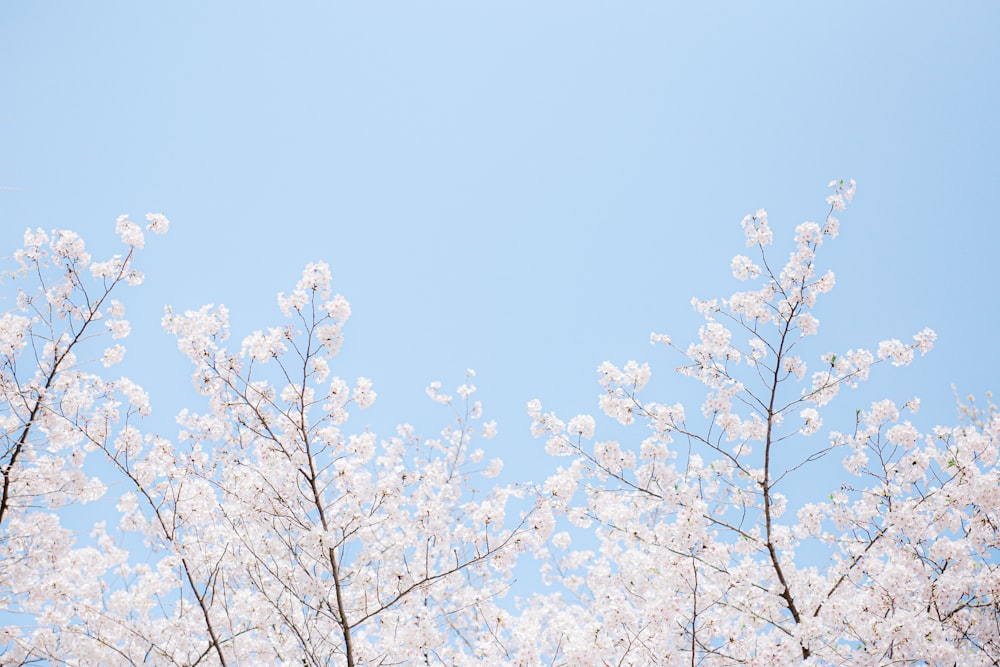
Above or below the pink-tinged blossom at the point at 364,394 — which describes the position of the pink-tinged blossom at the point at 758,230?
above

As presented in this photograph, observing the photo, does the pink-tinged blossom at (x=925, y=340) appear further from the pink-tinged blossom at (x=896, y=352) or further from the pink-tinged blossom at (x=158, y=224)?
the pink-tinged blossom at (x=158, y=224)

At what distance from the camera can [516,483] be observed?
6.28 meters

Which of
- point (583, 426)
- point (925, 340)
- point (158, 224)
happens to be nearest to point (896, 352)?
point (925, 340)

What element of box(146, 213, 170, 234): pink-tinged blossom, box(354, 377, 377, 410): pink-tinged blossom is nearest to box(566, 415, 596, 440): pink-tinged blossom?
box(354, 377, 377, 410): pink-tinged blossom

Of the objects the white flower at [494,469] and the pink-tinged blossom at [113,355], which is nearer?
the pink-tinged blossom at [113,355]

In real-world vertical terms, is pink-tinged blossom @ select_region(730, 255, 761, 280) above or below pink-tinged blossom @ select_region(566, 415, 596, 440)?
above

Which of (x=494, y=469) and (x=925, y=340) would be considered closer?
(x=925, y=340)

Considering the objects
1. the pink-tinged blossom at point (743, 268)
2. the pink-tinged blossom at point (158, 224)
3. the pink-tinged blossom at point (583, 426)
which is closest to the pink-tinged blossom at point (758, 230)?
the pink-tinged blossom at point (743, 268)

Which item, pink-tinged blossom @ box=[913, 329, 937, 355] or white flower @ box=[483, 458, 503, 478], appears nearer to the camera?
pink-tinged blossom @ box=[913, 329, 937, 355]

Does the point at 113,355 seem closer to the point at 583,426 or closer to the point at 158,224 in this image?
the point at 158,224

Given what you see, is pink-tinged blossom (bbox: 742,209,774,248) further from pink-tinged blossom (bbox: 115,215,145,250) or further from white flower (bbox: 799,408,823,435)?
pink-tinged blossom (bbox: 115,215,145,250)

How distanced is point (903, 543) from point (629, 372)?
296 cm

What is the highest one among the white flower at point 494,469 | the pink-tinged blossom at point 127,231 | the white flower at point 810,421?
the pink-tinged blossom at point 127,231

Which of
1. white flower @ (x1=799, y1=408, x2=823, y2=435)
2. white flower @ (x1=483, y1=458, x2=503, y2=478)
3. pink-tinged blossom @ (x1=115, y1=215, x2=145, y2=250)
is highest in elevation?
pink-tinged blossom @ (x1=115, y1=215, x2=145, y2=250)
